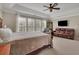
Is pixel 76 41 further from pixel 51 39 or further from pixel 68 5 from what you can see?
pixel 68 5

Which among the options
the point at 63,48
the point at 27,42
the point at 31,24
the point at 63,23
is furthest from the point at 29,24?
the point at 63,48

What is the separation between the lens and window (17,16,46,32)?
5.74ft

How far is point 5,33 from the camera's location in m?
1.71

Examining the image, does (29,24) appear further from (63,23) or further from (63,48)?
(63,48)

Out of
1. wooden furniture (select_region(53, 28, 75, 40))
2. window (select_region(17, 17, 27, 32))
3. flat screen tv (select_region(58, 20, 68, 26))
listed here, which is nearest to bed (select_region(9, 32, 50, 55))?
window (select_region(17, 17, 27, 32))

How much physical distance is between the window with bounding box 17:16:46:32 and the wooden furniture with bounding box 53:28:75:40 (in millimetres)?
279

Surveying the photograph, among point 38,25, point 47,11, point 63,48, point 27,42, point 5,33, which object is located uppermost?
point 47,11

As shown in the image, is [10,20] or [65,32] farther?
[65,32]

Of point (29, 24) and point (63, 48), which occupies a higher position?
point (29, 24)

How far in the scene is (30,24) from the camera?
1.83 metres

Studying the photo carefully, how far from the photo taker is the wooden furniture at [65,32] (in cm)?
176

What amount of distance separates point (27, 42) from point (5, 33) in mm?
438

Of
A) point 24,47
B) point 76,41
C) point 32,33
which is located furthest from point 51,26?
point 24,47
